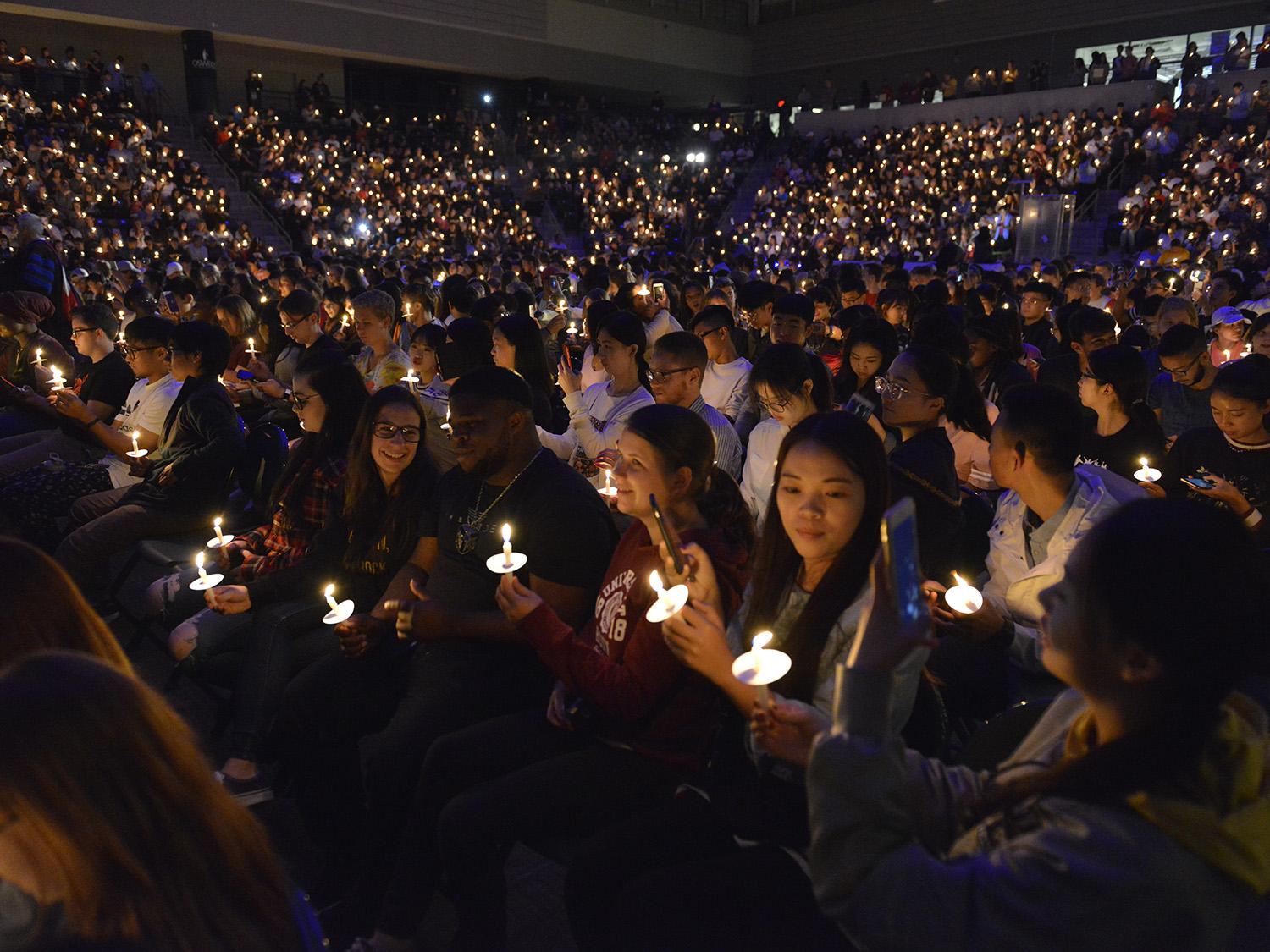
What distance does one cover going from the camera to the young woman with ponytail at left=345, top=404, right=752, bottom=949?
221 centimetres

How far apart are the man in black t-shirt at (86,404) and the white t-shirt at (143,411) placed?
0.53 m

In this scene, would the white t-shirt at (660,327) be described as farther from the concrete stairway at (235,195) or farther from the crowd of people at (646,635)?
the concrete stairway at (235,195)

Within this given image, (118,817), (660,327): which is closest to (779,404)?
Result: (660,327)

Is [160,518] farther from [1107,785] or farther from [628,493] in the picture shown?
[1107,785]

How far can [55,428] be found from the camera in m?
6.46

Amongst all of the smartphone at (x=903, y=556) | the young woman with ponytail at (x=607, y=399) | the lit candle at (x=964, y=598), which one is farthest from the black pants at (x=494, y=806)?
the young woman with ponytail at (x=607, y=399)

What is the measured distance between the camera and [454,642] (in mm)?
2879

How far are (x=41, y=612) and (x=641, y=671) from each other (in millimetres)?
1286

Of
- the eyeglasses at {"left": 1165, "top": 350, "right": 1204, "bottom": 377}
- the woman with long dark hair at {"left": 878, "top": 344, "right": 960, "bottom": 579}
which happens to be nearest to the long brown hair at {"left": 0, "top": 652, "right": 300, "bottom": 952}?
the woman with long dark hair at {"left": 878, "top": 344, "right": 960, "bottom": 579}

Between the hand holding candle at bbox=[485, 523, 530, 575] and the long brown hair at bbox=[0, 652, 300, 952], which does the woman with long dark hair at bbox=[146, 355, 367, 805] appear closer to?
the hand holding candle at bbox=[485, 523, 530, 575]

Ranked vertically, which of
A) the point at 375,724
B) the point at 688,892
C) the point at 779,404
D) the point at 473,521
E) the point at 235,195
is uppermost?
the point at 235,195

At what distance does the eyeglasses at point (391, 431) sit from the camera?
3.30 m

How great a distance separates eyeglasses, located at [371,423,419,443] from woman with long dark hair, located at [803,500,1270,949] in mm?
2392

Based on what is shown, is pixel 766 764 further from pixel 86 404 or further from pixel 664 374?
pixel 86 404
